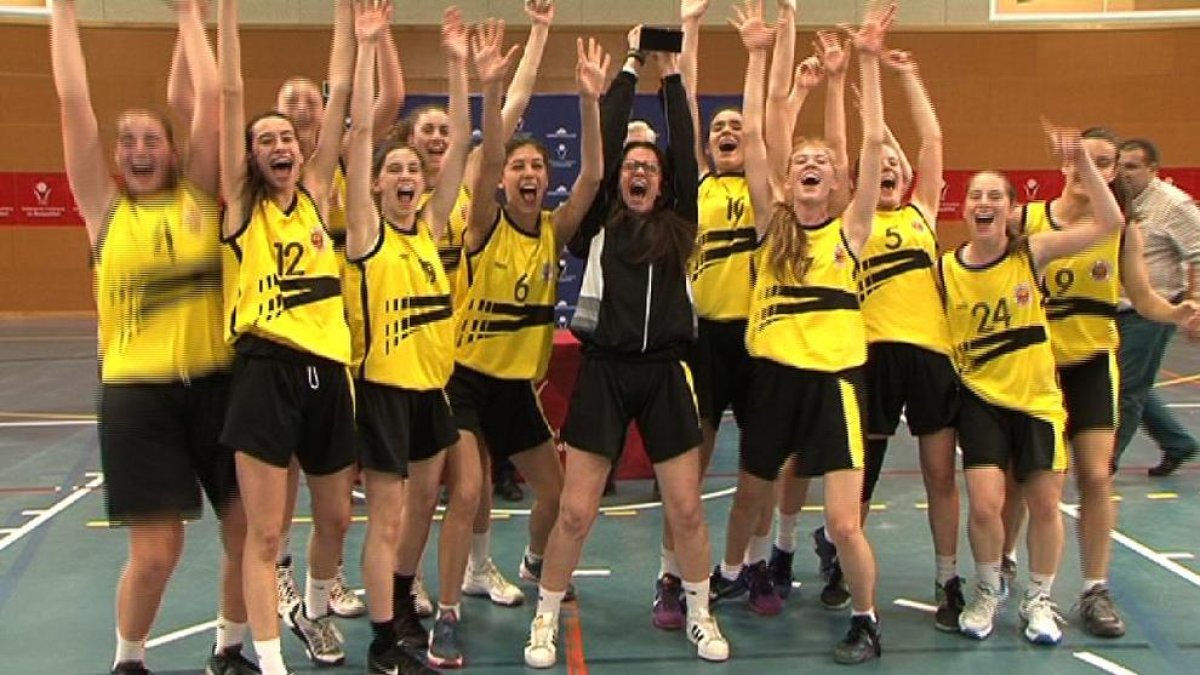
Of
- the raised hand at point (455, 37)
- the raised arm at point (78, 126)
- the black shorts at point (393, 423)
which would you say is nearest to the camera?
the raised arm at point (78, 126)

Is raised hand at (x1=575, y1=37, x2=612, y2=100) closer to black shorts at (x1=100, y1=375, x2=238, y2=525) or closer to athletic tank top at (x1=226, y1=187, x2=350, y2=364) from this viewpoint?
athletic tank top at (x1=226, y1=187, x2=350, y2=364)

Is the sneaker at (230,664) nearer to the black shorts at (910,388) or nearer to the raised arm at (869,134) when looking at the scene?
the black shorts at (910,388)

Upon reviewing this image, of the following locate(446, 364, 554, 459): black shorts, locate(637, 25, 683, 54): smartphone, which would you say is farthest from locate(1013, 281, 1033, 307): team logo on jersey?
locate(446, 364, 554, 459): black shorts

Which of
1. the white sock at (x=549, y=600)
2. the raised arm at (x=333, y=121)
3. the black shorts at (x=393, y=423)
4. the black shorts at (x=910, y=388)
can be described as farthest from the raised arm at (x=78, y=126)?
the black shorts at (x=910, y=388)

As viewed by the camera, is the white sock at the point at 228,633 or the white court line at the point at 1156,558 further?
the white court line at the point at 1156,558

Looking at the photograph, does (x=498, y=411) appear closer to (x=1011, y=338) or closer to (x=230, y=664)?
(x=230, y=664)

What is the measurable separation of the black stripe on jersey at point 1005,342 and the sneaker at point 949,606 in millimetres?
991

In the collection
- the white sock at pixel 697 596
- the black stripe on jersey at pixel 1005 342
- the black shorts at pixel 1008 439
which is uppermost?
the black stripe on jersey at pixel 1005 342

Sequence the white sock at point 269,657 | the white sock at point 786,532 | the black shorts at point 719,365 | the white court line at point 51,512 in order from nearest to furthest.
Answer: the white sock at point 269,657, the black shorts at point 719,365, the white sock at point 786,532, the white court line at point 51,512

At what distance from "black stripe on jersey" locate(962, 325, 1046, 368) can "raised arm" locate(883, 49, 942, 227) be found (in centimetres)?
58

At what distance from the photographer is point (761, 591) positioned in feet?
16.0

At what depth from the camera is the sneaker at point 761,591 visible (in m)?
4.84

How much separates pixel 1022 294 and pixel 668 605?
198 centimetres

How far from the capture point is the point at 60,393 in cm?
998
